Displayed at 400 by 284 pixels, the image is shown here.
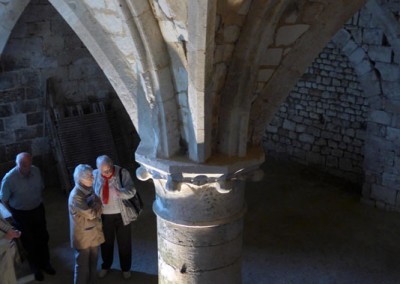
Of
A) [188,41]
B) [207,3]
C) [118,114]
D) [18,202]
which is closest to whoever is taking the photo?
[207,3]

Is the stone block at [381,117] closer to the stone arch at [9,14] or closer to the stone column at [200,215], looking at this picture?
the stone column at [200,215]

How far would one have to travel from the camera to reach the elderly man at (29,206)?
14.5 ft

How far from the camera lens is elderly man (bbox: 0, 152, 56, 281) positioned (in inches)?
174

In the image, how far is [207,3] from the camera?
2.27m

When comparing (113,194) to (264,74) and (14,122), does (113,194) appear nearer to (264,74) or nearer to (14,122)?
(264,74)

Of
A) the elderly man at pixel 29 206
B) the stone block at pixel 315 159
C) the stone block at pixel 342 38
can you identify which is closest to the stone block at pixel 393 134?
the stone block at pixel 342 38

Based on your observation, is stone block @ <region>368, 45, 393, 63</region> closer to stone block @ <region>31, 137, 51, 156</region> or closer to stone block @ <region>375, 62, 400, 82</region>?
stone block @ <region>375, 62, 400, 82</region>

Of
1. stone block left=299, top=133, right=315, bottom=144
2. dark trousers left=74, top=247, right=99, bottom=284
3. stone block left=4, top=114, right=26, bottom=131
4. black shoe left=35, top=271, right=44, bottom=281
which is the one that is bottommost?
black shoe left=35, top=271, right=44, bottom=281

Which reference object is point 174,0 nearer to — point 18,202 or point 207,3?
point 207,3

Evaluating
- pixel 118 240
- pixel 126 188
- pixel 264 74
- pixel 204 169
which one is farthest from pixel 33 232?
pixel 264 74

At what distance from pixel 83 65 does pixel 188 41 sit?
4587 millimetres

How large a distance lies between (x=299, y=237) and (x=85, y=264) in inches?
89.5

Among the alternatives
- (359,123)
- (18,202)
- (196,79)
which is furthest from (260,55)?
(359,123)

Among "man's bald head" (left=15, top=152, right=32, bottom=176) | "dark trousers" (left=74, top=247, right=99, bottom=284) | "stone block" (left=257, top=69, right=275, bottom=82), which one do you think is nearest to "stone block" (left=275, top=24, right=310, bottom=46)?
"stone block" (left=257, top=69, right=275, bottom=82)
